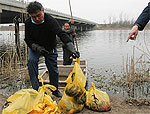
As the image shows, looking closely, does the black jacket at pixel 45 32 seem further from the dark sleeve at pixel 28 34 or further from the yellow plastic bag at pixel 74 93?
the yellow plastic bag at pixel 74 93

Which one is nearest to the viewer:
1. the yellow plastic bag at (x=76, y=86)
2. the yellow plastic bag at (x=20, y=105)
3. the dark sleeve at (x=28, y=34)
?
the yellow plastic bag at (x=20, y=105)

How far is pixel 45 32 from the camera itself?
108 inches

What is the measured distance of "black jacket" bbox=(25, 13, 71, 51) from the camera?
2686 mm

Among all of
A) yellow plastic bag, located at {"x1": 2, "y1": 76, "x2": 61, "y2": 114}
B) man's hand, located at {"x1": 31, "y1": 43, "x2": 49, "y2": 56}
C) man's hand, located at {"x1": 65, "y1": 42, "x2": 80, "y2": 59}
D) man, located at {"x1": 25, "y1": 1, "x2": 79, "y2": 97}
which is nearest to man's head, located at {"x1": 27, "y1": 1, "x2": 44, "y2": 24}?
man, located at {"x1": 25, "y1": 1, "x2": 79, "y2": 97}

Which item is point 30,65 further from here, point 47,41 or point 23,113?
point 23,113

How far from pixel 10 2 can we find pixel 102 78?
10693 mm

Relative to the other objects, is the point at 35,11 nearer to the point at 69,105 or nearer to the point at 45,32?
the point at 45,32

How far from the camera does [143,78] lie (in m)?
4.91

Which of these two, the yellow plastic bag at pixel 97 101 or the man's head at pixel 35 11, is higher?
the man's head at pixel 35 11

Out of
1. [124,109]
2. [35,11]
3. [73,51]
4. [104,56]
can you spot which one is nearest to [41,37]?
[35,11]

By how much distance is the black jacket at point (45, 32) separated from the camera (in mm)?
2686

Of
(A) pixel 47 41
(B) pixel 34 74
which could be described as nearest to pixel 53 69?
(B) pixel 34 74

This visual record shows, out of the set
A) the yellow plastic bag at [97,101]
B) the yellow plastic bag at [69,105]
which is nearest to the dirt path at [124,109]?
the yellow plastic bag at [97,101]

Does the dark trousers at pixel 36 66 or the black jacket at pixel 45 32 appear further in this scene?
the dark trousers at pixel 36 66
